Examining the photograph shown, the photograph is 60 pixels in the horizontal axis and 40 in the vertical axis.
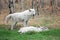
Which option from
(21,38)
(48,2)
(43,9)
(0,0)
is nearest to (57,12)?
(43,9)

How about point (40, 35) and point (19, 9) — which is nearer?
point (40, 35)

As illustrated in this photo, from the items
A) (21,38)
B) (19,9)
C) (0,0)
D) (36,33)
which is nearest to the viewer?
(21,38)

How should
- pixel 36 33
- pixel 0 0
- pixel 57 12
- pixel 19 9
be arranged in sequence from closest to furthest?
1. pixel 36 33
2. pixel 57 12
3. pixel 19 9
4. pixel 0 0

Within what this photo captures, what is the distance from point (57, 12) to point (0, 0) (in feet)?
20.3

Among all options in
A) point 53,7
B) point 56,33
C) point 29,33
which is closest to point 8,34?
point 29,33

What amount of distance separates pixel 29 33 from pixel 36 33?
31cm

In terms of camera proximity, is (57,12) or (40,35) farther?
(57,12)

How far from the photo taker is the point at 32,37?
401 inches

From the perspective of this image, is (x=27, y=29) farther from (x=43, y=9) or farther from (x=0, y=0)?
(x=0, y=0)

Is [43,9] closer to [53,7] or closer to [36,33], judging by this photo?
[53,7]

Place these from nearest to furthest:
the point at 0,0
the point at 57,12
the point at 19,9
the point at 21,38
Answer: the point at 21,38 → the point at 57,12 → the point at 19,9 → the point at 0,0

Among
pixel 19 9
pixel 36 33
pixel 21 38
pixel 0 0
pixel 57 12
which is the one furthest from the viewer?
pixel 0 0

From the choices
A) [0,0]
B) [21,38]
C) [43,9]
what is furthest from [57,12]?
[21,38]

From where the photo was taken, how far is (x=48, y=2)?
23.9 metres
